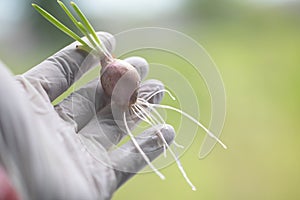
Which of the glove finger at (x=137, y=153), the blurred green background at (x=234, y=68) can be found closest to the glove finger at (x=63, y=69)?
the glove finger at (x=137, y=153)

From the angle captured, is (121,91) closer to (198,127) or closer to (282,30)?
(198,127)

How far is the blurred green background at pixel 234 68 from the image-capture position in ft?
3.53

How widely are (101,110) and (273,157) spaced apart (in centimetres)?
56

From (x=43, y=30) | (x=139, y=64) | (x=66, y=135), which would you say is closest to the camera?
(x=66, y=135)

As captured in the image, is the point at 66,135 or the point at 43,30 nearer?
the point at 66,135

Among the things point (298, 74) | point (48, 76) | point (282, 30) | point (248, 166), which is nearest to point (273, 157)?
point (248, 166)

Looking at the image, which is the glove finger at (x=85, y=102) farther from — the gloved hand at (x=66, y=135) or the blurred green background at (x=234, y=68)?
the blurred green background at (x=234, y=68)

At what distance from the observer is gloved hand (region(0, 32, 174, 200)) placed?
0.50 meters

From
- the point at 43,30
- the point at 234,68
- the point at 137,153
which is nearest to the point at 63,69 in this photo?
the point at 137,153

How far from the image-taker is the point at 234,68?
1.23 meters

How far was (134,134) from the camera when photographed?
712 millimetres

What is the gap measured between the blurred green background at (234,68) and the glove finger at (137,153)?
0.32 metres

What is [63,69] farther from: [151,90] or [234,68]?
[234,68]

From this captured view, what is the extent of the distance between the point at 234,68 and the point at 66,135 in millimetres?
713
